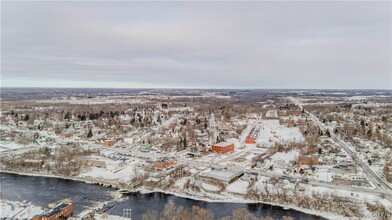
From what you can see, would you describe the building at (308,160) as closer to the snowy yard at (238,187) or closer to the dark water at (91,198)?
the snowy yard at (238,187)

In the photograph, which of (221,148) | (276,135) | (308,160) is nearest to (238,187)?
(308,160)

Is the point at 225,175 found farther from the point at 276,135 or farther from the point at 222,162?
the point at 276,135

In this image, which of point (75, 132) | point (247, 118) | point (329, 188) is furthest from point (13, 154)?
point (247, 118)

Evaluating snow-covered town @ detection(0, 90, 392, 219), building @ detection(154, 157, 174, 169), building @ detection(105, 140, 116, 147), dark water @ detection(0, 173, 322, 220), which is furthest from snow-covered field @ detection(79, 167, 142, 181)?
building @ detection(105, 140, 116, 147)

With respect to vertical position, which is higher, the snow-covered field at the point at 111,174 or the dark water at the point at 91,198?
the snow-covered field at the point at 111,174

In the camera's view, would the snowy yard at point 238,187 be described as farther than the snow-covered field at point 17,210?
Yes

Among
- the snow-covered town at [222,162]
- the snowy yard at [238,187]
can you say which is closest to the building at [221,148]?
the snow-covered town at [222,162]

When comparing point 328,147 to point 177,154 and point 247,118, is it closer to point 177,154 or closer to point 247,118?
point 177,154

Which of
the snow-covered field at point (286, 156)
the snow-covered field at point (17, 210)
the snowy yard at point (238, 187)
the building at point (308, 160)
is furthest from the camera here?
the snow-covered field at point (286, 156)
